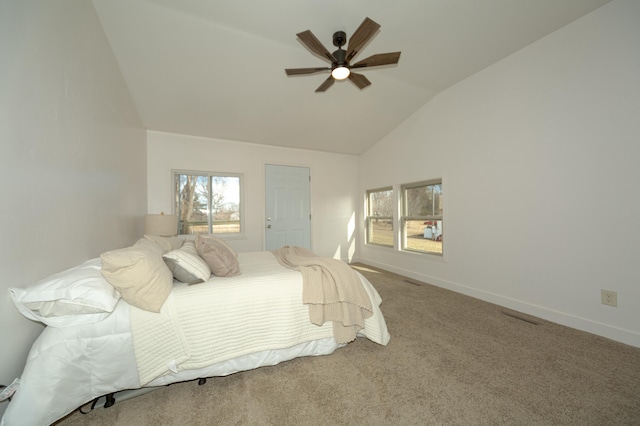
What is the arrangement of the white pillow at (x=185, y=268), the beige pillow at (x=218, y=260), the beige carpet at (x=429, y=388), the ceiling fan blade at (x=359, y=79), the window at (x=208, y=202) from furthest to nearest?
the window at (x=208, y=202) → the ceiling fan blade at (x=359, y=79) → the beige pillow at (x=218, y=260) → the white pillow at (x=185, y=268) → the beige carpet at (x=429, y=388)

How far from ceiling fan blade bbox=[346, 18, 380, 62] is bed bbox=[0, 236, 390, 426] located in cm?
195

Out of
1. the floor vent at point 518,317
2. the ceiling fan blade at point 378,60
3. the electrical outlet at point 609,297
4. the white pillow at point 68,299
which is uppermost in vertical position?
the ceiling fan blade at point 378,60

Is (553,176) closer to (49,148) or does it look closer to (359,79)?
(359,79)

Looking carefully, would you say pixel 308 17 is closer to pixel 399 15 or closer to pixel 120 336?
pixel 399 15

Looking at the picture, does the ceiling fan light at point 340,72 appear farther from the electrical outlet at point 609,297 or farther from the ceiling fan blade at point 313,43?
the electrical outlet at point 609,297

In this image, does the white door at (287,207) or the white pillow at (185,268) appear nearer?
the white pillow at (185,268)

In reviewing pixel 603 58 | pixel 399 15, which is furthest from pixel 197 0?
pixel 603 58

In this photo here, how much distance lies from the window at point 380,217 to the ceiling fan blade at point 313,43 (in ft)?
10.0

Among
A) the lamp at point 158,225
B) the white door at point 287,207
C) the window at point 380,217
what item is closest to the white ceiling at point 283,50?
the white door at point 287,207

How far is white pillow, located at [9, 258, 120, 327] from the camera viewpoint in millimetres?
1121

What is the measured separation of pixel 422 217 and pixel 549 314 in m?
1.93

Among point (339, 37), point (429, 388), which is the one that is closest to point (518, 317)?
point (429, 388)

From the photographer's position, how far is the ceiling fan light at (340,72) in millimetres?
2170

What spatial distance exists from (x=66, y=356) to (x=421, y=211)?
4253mm
